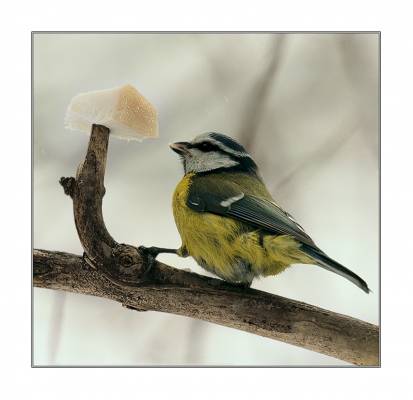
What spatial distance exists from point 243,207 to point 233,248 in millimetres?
124

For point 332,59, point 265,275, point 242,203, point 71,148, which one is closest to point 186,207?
point 242,203

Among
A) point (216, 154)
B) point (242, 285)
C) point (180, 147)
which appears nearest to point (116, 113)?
point (180, 147)

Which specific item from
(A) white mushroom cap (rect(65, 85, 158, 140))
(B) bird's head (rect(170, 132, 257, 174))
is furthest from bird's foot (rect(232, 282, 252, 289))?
(A) white mushroom cap (rect(65, 85, 158, 140))

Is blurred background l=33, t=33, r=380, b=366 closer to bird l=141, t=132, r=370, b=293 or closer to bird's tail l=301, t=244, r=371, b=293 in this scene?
bird l=141, t=132, r=370, b=293

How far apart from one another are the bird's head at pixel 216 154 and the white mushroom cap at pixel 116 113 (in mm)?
113

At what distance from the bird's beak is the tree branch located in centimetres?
23

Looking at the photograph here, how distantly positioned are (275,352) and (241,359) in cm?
11

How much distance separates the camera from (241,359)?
1706 mm

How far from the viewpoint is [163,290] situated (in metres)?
1.55

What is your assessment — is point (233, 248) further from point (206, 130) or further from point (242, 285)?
point (206, 130)

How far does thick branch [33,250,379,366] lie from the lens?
5.07 ft

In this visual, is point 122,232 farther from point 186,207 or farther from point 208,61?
point 208,61

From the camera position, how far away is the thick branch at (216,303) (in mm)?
1546
